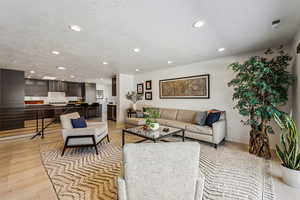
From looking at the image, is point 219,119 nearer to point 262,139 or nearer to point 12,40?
point 262,139

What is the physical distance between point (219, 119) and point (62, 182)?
3.58 m

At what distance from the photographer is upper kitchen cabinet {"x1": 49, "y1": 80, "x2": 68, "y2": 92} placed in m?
7.68

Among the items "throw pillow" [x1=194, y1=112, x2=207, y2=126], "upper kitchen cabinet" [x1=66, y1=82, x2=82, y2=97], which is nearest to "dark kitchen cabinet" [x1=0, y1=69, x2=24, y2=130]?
"upper kitchen cabinet" [x1=66, y1=82, x2=82, y2=97]

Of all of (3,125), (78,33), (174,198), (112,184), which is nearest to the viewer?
(174,198)

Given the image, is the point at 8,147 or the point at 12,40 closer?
the point at 12,40

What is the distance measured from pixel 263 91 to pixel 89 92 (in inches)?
362

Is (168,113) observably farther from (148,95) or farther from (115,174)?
(115,174)

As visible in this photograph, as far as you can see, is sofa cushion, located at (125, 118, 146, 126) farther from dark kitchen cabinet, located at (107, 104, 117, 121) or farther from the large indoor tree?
the large indoor tree

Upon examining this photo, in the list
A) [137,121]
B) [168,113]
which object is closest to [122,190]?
[137,121]

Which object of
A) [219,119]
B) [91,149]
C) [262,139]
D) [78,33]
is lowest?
[91,149]

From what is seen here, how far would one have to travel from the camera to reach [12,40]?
2496mm

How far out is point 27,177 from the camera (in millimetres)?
1969

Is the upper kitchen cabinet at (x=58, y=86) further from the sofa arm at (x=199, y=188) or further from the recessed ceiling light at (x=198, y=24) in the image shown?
the sofa arm at (x=199, y=188)

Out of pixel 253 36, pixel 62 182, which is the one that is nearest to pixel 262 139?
pixel 253 36
